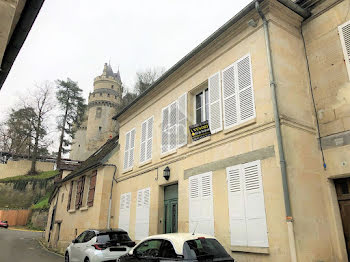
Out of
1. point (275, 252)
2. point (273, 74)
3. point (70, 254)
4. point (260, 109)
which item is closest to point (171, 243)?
point (275, 252)

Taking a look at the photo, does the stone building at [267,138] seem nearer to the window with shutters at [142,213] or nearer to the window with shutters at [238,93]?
the window with shutters at [238,93]

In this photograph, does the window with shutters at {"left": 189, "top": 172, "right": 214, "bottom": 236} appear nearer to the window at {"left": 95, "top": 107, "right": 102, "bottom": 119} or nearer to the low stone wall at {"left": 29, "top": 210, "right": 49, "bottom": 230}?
the low stone wall at {"left": 29, "top": 210, "right": 49, "bottom": 230}

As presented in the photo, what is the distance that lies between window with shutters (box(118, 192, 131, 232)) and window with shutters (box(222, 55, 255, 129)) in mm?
6439

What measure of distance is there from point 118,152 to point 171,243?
31.4ft

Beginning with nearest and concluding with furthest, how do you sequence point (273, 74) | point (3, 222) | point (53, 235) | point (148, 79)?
point (273, 74), point (53, 235), point (148, 79), point (3, 222)

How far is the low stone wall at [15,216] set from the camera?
36906 mm

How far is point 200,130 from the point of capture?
8875mm

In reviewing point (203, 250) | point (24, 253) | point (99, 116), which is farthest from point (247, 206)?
point (99, 116)

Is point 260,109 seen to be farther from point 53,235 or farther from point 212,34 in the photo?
point 53,235

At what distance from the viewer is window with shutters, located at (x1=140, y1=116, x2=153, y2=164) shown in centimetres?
1170

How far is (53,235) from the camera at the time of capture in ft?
64.6

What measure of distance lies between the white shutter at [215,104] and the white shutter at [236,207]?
148cm

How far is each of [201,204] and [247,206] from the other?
5.86 feet

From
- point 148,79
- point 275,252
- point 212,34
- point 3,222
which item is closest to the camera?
point 275,252
